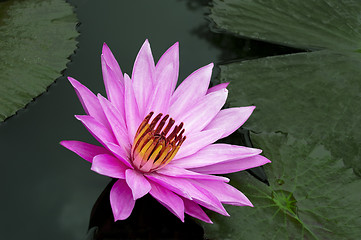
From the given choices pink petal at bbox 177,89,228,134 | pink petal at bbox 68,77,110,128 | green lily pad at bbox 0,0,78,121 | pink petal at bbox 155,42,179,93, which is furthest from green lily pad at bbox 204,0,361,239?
green lily pad at bbox 0,0,78,121

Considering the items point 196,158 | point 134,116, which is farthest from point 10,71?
point 196,158

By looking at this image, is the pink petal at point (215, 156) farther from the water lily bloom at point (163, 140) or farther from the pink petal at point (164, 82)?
the pink petal at point (164, 82)

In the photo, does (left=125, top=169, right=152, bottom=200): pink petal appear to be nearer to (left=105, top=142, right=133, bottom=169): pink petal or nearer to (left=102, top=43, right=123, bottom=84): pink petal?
(left=105, top=142, right=133, bottom=169): pink petal

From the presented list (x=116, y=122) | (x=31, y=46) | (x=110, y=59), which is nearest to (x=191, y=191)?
(x=116, y=122)

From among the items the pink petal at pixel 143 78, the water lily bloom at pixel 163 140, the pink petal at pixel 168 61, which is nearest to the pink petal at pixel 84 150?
the water lily bloom at pixel 163 140

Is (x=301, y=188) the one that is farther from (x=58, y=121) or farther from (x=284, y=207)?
(x=58, y=121)

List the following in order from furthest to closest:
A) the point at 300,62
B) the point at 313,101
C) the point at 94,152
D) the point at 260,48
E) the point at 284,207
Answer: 1. the point at 260,48
2. the point at 300,62
3. the point at 313,101
4. the point at 284,207
5. the point at 94,152
